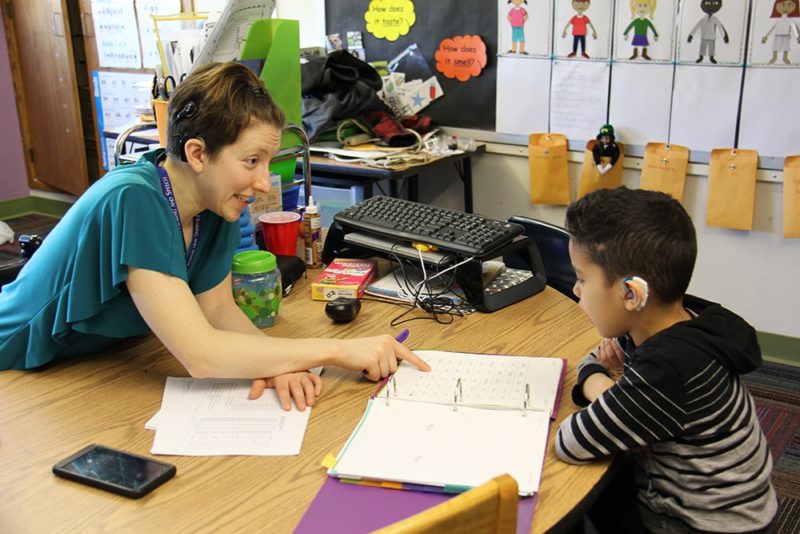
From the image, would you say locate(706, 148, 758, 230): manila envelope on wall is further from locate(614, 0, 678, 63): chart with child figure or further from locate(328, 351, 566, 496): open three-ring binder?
locate(328, 351, 566, 496): open three-ring binder

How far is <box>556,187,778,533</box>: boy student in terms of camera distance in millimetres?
1055

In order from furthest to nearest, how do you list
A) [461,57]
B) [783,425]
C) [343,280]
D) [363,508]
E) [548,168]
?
1. [461,57]
2. [548,168]
3. [783,425]
4. [343,280]
5. [363,508]

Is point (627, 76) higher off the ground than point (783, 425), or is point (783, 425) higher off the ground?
point (627, 76)

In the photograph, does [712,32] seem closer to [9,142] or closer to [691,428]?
[691,428]

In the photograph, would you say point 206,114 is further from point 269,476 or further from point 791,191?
point 791,191

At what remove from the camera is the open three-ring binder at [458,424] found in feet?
3.33

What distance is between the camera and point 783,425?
2.54 m

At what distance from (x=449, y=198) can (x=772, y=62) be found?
4.79 feet

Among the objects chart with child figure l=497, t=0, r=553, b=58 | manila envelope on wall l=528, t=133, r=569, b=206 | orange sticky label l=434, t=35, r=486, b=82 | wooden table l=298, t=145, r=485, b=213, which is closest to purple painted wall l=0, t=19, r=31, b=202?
wooden table l=298, t=145, r=485, b=213

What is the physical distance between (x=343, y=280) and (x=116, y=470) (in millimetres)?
766

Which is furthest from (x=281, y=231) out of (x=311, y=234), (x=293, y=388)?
(x=293, y=388)

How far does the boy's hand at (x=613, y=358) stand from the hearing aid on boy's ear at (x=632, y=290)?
18cm

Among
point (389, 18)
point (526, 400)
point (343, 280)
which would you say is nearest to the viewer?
point (526, 400)

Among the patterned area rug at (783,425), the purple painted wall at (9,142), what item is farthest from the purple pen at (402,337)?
the purple painted wall at (9,142)
